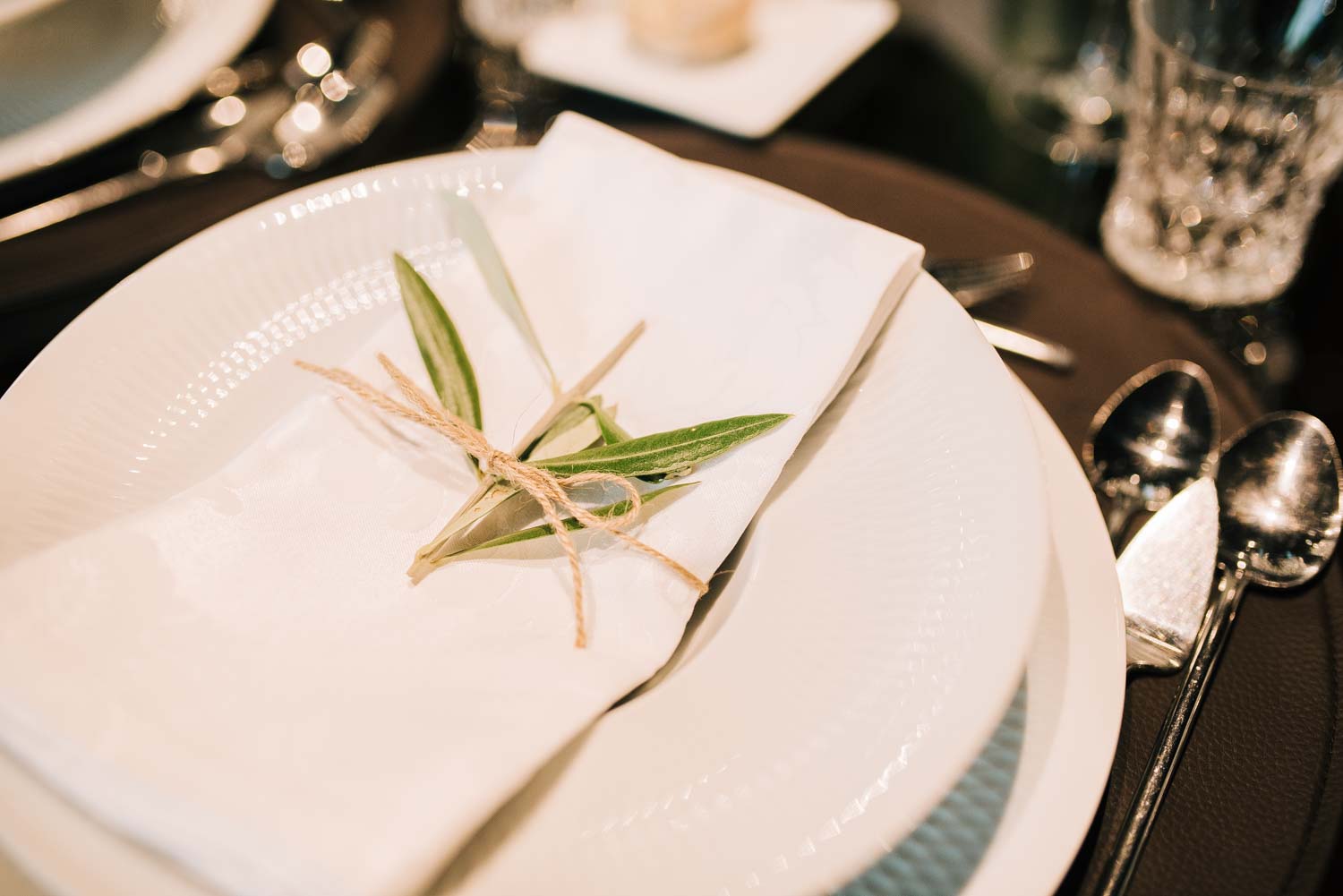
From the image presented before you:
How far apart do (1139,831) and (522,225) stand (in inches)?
18.7

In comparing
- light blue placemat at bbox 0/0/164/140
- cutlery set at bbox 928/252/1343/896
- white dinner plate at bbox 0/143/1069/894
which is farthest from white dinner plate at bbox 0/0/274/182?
cutlery set at bbox 928/252/1343/896

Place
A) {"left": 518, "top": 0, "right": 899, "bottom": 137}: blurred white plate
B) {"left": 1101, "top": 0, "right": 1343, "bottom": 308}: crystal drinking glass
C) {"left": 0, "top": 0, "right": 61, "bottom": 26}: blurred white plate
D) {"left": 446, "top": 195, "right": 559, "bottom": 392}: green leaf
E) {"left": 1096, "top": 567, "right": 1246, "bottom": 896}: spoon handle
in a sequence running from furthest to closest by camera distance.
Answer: {"left": 518, "top": 0, "right": 899, "bottom": 137}: blurred white plate < {"left": 1101, "top": 0, "right": 1343, "bottom": 308}: crystal drinking glass < {"left": 0, "top": 0, "right": 61, "bottom": 26}: blurred white plate < {"left": 446, "top": 195, "right": 559, "bottom": 392}: green leaf < {"left": 1096, "top": 567, "right": 1246, "bottom": 896}: spoon handle

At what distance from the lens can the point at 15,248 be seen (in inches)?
28.3

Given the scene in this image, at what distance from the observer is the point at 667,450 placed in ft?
1.58

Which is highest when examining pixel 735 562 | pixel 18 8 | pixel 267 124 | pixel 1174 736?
pixel 18 8

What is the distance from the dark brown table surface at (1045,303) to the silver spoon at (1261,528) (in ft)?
0.04

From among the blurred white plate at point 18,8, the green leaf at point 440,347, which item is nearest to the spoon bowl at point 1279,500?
the green leaf at point 440,347

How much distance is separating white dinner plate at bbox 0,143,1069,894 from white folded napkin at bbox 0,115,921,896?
21 millimetres

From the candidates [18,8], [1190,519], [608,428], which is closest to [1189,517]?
[1190,519]

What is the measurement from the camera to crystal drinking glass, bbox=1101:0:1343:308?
0.79 m

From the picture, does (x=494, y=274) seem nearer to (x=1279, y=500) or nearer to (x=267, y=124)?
(x=267, y=124)

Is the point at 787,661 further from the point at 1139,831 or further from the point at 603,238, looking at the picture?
the point at 603,238

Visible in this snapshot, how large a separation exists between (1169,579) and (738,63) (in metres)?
0.70

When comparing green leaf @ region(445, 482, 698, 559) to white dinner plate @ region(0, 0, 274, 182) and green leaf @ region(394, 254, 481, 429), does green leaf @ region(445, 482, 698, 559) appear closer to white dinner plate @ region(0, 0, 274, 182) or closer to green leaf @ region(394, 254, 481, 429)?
green leaf @ region(394, 254, 481, 429)
